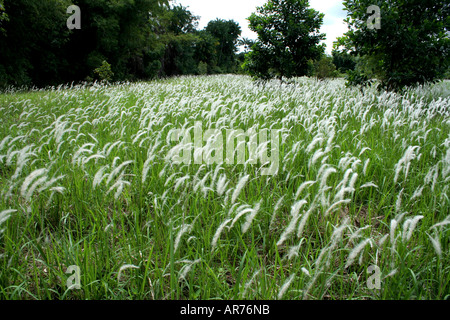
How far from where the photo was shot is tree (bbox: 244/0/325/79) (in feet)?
31.7

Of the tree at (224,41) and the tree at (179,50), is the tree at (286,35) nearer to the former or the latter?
the tree at (179,50)

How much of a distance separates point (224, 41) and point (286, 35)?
53451 millimetres

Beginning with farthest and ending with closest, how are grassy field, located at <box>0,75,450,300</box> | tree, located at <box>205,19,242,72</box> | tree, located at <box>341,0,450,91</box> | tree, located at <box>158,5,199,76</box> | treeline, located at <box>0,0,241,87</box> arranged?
tree, located at <box>205,19,242,72</box>
tree, located at <box>158,5,199,76</box>
treeline, located at <box>0,0,241,87</box>
tree, located at <box>341,0,450,91</box>
grassy field, located at <box>0,75,450,300</box>

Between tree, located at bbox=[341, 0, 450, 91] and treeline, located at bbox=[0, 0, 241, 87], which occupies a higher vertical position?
treeline, located at bbox=[0, 0, 241, 87]

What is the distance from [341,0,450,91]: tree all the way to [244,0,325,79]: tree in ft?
Answer: 11.6

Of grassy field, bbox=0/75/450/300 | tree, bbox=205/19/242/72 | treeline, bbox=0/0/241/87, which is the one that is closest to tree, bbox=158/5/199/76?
treeline, bbox=0/0/241/87

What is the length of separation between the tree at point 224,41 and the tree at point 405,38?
49.7 metres

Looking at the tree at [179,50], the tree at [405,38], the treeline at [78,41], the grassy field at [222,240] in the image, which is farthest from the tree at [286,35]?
the tree at [179,50]

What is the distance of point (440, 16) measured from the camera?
245 inches

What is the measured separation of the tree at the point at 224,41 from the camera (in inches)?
2175

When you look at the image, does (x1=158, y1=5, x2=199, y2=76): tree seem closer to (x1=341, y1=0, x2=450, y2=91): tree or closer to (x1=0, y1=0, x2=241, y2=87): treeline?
(x1=0, y1=0, x2=241, y2=87): treeline
